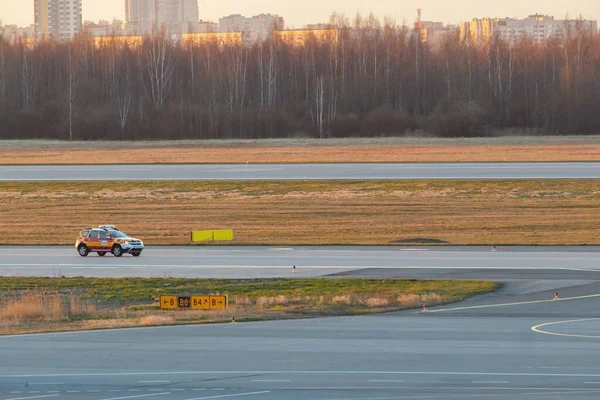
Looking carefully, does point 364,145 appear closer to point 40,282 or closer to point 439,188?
point 439,188

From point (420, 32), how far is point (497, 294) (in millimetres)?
111083

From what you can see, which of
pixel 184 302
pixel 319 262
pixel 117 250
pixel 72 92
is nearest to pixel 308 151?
pixel 72 92

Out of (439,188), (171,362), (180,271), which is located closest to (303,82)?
(439,188)

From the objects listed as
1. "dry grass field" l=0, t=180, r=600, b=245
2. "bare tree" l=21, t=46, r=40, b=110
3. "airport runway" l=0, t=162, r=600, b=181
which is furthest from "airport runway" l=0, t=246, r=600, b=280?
"bare tree" l=21, t=46, r=40, b=110

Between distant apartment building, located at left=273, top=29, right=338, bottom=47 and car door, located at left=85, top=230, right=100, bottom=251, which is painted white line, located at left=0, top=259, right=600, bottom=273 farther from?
distant apartment building, located at left=273, top=29, right=338, bottom=47

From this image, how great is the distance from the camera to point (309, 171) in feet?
218

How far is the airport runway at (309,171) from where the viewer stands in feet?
204

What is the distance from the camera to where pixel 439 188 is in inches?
2266

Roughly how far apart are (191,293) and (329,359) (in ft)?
35.6

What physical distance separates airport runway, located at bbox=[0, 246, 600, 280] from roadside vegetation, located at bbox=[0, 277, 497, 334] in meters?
1.85

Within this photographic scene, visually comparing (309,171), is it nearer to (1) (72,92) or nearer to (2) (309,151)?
(2) (309,151)

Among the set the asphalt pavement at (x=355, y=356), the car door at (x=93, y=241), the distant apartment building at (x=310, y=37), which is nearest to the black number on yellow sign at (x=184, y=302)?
the asphalt pavement at (x=355, y=356)

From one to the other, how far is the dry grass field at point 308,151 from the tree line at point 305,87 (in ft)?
36.4

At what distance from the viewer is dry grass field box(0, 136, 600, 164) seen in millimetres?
78650
